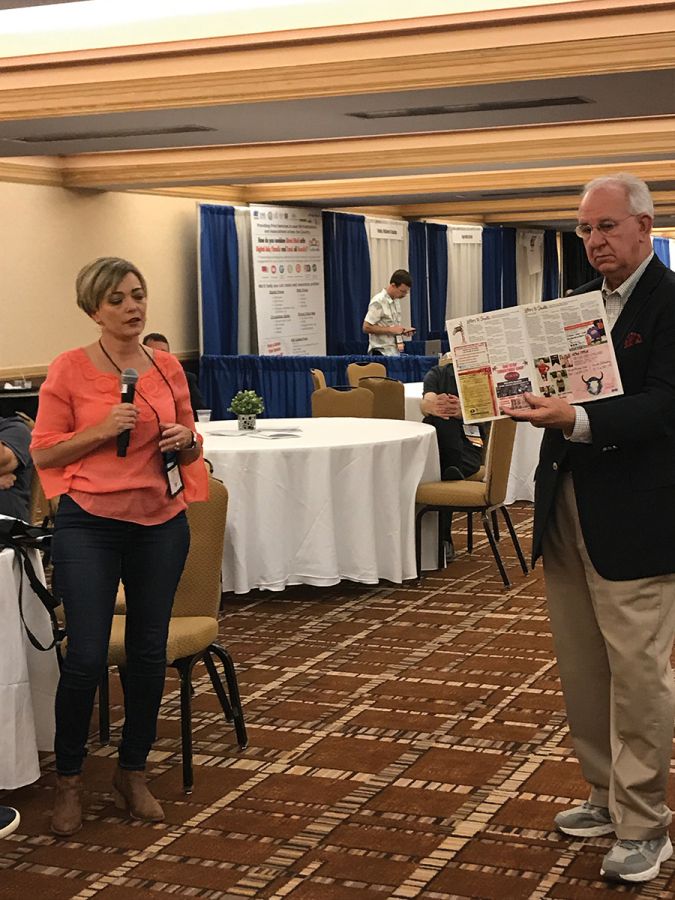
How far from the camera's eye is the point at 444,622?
Result: 19.2 ft

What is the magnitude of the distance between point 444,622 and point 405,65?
2.94 metres

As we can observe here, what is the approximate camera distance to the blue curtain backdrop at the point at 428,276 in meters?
18.4

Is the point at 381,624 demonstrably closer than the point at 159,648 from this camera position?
No

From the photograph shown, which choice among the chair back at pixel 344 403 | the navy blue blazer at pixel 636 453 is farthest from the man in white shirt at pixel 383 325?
the navy blue blazer at pixel 636 453

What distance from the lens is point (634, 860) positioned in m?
3.07

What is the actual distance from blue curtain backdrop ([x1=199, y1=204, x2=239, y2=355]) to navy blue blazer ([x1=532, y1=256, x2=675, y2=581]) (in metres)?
10.7

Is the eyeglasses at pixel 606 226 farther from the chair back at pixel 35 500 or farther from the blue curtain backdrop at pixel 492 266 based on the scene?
the blue curtain backdrop at pixel 492 266

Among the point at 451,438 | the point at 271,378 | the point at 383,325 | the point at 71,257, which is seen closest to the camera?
the point at 451,438

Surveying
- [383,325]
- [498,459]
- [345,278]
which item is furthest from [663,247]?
A: [498,459]

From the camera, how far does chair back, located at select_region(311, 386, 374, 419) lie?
8078mm

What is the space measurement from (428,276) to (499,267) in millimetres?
2654

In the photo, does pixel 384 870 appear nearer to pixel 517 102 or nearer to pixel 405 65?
pixel 405 65

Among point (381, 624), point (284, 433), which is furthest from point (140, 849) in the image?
point (284, 433)

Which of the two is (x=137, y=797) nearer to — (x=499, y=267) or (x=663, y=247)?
(x=499, y=267)
